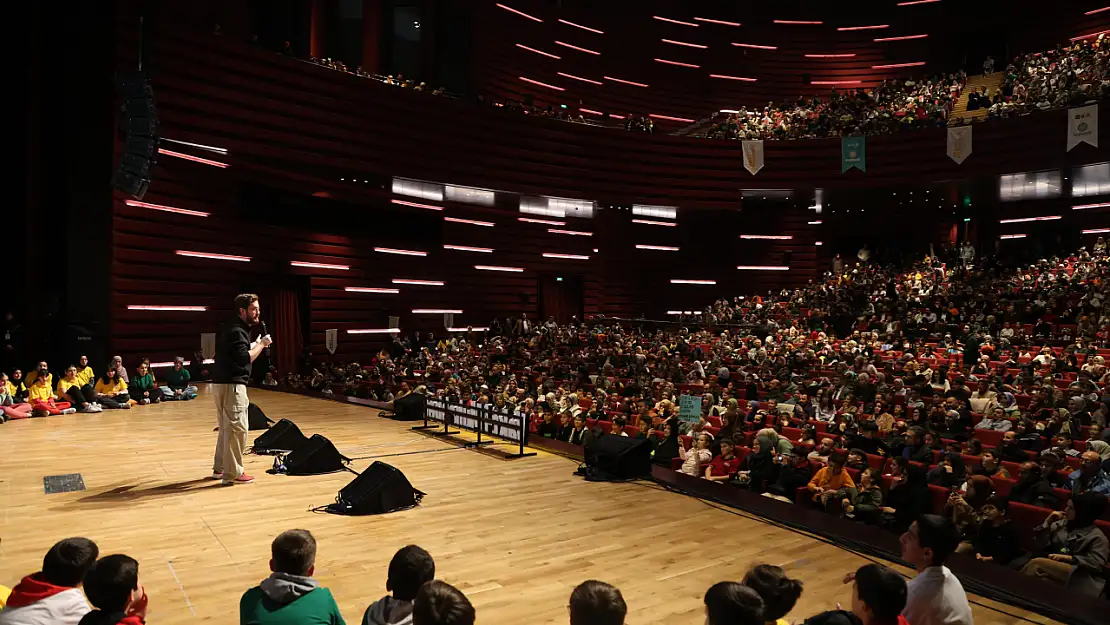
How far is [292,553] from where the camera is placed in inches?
97.5

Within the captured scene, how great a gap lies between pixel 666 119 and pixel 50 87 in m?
17.6

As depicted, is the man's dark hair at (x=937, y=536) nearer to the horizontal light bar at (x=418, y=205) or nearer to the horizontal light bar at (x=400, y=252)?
the horizontal light bar at (x=418, y=205)

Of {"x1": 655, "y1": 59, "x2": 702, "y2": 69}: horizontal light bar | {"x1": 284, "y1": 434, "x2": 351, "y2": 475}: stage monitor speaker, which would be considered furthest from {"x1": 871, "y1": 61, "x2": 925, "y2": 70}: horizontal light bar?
{"x1": 284, "y1": 434, "x2": 351, "y2": 475}: stage monitor speaker

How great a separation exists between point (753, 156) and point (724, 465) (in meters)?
15.9

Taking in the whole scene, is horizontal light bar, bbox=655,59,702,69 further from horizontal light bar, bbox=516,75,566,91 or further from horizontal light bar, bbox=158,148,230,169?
horizontal light bar, bbox=158,148,230,169

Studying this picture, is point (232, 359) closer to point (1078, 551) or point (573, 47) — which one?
point (1078, 551)

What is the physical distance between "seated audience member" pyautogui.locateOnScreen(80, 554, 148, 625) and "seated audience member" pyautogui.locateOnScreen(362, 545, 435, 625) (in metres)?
0.71

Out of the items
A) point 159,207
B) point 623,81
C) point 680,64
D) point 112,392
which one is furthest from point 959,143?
point 112,392

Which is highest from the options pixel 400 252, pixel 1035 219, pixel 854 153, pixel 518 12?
pixel 518 12

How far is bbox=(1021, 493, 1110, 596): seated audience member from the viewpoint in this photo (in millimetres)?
4102

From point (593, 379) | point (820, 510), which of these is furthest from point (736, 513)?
point (593, 379)

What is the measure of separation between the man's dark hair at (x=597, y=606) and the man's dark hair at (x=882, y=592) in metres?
0.80

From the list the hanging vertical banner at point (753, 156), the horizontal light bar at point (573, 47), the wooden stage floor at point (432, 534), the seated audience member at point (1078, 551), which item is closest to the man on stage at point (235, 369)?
the wooden stage floor at point (432, 534)

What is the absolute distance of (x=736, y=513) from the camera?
5.88 metres
